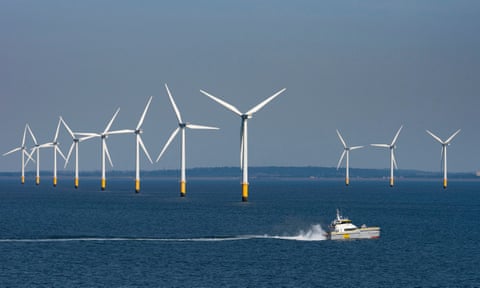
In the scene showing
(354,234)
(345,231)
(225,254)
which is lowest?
(225,254)

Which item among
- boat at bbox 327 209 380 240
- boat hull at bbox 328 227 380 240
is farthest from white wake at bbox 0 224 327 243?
boat at bbox 327 209 380 240

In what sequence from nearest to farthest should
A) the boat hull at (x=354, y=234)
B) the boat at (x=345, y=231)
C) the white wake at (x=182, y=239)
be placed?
the white wake at (x=182, y=239)
the boat at (x=345, y=231)
the boat hull at (x=354, y=234)

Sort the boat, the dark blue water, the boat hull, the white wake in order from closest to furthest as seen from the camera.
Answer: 1. the dark blue water
2. the white wake
3. the boat
4. the boat hull

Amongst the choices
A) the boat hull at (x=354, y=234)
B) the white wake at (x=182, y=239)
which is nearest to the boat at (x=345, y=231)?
the boat hull at (x=354, y=234)

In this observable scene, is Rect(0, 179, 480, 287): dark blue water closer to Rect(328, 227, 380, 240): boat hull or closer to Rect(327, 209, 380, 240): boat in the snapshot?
Rect(328, 227, 380, 240): boat hull

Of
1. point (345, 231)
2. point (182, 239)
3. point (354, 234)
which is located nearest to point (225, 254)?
point (182, 239)

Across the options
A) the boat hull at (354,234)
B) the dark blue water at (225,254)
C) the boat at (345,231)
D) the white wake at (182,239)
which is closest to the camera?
the dark blue water at (225,254)

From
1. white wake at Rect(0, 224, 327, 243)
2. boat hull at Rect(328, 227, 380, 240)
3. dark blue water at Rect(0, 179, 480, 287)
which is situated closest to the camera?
dark blue water at Rect(0, 179, 480, 287)

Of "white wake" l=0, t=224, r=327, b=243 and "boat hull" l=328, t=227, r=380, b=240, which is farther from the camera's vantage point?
"boat hull" l=328, t=227, r=380, b=240

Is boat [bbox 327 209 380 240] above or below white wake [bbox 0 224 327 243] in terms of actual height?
above

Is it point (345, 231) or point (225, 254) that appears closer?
point (225, 254)

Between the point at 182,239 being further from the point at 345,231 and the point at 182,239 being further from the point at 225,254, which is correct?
the point at 345,231

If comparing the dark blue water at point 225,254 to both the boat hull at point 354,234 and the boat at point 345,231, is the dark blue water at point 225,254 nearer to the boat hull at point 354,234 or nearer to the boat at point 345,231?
the boat hull at point 354,234

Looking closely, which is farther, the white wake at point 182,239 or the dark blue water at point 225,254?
the white wake at point 182,239
